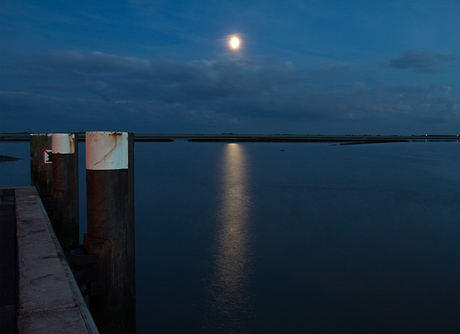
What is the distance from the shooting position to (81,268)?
413cm

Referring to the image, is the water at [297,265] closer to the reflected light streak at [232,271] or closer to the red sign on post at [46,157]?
the reflected light streak at [232,271]

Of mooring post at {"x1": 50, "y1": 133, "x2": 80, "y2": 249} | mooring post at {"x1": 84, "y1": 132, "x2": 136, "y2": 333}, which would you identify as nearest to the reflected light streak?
mooring post at {"x1": 50, "y1": 133, "x2": 80, "y2": 249}

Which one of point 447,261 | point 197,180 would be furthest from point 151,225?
point 197,180

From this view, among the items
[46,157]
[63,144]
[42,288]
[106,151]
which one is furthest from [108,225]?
[46,157]

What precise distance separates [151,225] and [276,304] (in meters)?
7.93

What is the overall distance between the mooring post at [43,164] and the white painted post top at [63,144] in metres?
1.15

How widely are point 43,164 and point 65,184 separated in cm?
152

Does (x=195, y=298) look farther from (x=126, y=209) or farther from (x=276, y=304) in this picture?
(x=126, y=209)

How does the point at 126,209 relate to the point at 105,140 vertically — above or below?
below

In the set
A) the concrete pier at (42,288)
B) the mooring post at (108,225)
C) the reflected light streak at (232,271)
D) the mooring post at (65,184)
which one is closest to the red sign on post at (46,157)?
the mooring post at (65,184)

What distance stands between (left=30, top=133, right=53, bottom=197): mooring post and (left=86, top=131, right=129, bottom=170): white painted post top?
16.8 feet

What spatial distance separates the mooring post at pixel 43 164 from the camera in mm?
8781

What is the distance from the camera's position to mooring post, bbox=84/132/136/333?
4.28 m

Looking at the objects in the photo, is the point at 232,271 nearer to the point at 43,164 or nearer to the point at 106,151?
the point at 43,164
